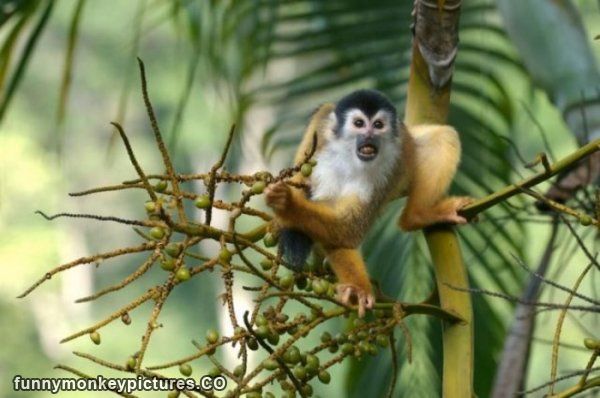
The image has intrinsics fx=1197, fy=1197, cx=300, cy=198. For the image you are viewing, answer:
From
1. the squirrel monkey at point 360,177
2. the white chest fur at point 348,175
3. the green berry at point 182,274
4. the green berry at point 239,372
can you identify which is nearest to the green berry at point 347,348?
the green berry at point 239,372

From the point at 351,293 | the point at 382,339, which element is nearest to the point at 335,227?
the point at 351,293

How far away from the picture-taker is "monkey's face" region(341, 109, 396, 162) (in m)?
2.35

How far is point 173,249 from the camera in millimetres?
1279

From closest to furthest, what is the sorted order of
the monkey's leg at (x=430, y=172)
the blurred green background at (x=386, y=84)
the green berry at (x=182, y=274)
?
the green berry at (x=182, y=274) → the monkey's leg at (x=430, y=172) → the blurred green background at (x=386, y=84)

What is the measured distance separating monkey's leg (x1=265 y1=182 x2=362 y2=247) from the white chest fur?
30 mm

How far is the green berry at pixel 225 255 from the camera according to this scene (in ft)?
4.24

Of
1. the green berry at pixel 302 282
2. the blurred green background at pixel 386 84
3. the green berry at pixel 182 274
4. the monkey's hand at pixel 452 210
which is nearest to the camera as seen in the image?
the green berry at pixel 182 274

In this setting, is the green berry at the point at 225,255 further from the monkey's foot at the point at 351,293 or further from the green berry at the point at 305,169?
the monkey's foot at the point at 351,293

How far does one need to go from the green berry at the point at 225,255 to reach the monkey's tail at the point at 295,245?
1.76ft

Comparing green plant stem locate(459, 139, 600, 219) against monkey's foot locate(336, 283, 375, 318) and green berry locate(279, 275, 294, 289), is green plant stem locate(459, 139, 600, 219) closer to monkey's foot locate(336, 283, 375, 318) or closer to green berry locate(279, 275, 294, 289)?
green berry locate(279, 275, 294, 289)

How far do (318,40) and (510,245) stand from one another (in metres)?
0.75

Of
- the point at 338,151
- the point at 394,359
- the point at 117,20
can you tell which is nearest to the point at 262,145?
the point at 338,151

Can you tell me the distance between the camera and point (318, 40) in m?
3.14

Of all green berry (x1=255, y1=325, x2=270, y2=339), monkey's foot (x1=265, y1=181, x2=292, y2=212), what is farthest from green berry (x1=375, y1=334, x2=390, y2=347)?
monkey's foot (x1=265, y1=181, x2=292, y2=212)
